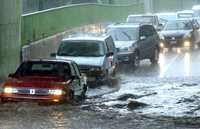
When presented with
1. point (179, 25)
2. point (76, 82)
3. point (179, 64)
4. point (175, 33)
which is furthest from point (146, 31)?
point (76, 82)

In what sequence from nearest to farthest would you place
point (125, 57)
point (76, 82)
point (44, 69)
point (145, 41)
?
point (76, 82), point (44, 69), point (125, 57), point (145, 41)

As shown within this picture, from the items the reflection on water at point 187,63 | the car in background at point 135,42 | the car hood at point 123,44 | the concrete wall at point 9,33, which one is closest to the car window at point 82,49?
the concrete wall at point 9,33

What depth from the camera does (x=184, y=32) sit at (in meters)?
40.2

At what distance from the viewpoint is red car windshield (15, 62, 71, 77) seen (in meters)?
17.5

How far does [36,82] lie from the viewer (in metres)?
16.5

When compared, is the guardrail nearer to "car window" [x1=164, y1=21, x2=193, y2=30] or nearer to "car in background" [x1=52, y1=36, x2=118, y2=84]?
"car in background" [x1=52, y1=36, x2=118, y2=84]

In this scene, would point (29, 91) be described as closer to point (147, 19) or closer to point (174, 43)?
point (174, 43)

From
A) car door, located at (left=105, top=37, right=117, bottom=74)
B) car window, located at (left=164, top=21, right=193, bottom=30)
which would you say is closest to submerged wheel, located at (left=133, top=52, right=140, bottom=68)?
car door, located at (left=105, top=37, right=117, bottom=74)

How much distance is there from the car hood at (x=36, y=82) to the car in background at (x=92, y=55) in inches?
228

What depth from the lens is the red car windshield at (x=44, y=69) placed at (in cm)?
1747

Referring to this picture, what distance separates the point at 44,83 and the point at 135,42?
13550 mm

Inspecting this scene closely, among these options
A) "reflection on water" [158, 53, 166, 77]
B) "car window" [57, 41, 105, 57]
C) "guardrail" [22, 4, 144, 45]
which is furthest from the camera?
"guardrail" [22, 4, 144, 45]

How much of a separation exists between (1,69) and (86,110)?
8597mm

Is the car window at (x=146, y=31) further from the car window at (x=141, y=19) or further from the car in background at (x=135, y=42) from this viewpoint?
the car window at (x=141, y=19)
